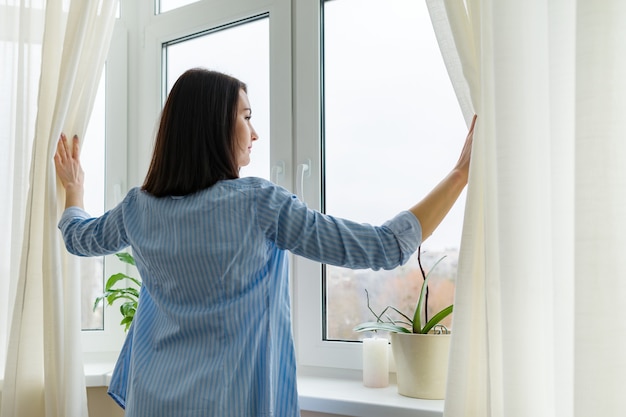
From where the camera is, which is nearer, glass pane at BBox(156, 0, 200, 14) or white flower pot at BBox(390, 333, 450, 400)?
white flower pot at BBox(390, 333, 450, 400)

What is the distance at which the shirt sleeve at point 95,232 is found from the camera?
62.9 inches

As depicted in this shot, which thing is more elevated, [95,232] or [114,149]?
[114,149]

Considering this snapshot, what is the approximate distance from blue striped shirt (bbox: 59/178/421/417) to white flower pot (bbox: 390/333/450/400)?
323 mm

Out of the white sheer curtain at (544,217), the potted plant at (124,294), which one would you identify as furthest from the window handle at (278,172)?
the white sheer curtain at (544,217)

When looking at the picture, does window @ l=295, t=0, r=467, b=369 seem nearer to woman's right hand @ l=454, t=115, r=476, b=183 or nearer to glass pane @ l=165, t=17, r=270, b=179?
glass pane @ l=165, t=17, r=270, b=179

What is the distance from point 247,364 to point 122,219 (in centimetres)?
45

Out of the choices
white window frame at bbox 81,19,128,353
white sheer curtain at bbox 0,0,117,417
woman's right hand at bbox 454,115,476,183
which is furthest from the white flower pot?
white window frame at bbox 81,19,128,353

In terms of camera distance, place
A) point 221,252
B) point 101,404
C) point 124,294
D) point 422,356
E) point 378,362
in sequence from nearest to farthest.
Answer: point 221,252
point 422,356
point 378,362
point 101,404
point 124,294

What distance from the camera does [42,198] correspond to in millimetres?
2016

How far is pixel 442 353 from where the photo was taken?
1.62 m

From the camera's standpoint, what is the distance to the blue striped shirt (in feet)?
4.33

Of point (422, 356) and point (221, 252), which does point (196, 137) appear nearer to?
point (221, 252)

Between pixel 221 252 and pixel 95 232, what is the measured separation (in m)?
0.43

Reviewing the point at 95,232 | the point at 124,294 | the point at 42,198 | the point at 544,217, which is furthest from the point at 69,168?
the point at 544,217
